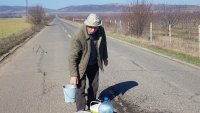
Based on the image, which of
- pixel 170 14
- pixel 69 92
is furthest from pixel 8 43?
pixel 69 92

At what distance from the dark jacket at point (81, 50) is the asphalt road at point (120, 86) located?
3.86ft

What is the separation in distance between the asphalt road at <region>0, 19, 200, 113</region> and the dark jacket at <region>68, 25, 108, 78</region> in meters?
1.18

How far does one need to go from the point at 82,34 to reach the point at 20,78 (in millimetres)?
5560

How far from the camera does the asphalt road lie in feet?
25.3

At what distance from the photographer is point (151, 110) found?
736 cm

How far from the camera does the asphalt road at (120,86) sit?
7699mm

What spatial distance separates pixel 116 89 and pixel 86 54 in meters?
3.11

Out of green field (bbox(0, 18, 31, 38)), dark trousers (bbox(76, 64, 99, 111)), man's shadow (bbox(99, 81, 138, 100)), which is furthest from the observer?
green field (bbox(0, 18, 31, 38))

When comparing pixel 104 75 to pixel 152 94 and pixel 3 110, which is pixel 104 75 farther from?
pixel 3 110

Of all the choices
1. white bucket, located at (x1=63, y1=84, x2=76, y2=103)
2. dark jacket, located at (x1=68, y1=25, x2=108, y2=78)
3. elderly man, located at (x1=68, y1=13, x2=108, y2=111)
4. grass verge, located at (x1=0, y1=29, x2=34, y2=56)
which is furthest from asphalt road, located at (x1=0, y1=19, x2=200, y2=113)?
grass verge, located at (x1=0, y1=29, x2=34, y2=56)

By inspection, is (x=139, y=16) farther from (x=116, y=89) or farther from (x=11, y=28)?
(x=11, y=28)

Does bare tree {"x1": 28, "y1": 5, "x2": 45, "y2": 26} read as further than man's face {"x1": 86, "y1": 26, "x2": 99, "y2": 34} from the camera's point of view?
Yes

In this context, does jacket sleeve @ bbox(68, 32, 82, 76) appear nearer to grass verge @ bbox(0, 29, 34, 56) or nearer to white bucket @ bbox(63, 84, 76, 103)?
white bucket @ bbox(63, 84, 76, 103)

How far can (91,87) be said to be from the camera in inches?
276
